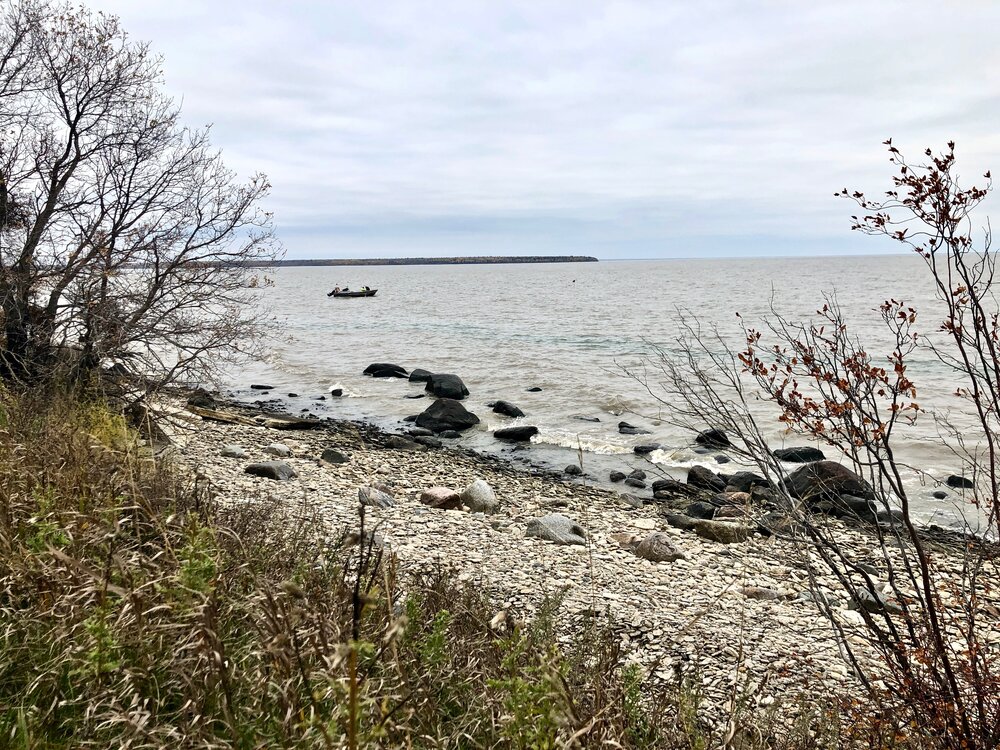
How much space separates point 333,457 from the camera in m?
14.3

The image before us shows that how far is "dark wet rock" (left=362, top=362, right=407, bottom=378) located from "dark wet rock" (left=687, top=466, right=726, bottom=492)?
17.0 m

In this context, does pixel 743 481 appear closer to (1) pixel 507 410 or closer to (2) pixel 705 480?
(2) pixel 705 480

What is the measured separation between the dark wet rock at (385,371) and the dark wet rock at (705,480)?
17.0 m

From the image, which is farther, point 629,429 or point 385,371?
point 385,371

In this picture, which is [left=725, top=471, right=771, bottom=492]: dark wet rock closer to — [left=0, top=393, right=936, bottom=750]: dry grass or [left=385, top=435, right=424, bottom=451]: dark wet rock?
[left=385, top=435, right=424, bottom=451]: dark wet rock

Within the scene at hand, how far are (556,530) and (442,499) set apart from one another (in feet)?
7.19

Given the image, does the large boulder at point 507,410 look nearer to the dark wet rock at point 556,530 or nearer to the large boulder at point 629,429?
the large boulder at point 629,429

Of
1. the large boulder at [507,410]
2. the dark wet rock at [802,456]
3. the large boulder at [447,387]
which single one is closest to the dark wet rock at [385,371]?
the large boulder at [447,387]

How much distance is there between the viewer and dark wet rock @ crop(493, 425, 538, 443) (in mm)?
18266

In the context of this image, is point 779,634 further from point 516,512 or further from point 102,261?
point 102,261

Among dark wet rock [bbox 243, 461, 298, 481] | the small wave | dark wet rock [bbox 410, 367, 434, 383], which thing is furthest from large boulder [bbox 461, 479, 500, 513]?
dark wet rock [bbox 410, 367, 434, 383]

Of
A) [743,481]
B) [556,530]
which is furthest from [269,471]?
[743,481]

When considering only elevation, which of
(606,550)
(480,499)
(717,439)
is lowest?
(606,550)

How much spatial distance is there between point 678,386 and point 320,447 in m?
12.2
